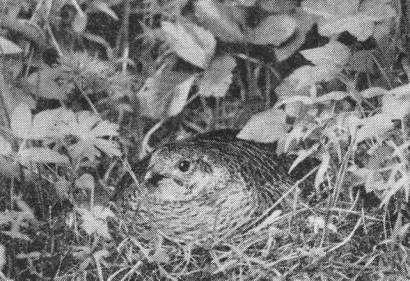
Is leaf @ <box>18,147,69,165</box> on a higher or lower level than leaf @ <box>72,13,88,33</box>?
lower

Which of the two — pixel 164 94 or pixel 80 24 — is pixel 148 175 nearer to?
pixel 164 94

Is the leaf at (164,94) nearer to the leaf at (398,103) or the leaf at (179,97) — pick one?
the leaf at (179,97)

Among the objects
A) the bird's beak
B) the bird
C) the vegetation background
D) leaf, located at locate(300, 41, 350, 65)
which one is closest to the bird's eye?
the bird

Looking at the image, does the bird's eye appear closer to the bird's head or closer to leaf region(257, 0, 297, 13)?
the bird's head

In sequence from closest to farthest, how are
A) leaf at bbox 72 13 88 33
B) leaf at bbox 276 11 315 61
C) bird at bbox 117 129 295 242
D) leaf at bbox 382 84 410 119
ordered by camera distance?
leaf at bbox 382 84 410 119, bird at bbox 117 129 295 242, leaf at bbox 276 11 315 61, leaf at bbox 72 13 88 33

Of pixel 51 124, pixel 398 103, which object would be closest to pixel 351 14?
pixel 398 103

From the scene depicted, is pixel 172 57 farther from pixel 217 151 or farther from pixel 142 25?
pixel 217 151

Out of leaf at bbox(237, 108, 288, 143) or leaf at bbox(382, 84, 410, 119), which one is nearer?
leaf at bbox(382, 84, 410, 119)
